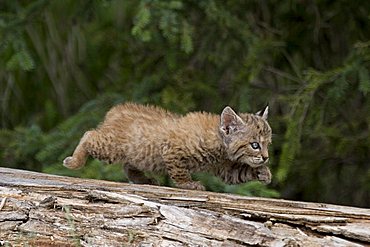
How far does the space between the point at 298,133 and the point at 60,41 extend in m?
3.98

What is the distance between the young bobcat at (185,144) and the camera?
19.6ft

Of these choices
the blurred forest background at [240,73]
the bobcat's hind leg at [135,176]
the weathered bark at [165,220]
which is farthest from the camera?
the blurred forest background at [240,73]

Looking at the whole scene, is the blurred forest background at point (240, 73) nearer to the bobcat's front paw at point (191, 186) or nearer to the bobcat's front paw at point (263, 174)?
the bobcat's front paw at point (263, 174)

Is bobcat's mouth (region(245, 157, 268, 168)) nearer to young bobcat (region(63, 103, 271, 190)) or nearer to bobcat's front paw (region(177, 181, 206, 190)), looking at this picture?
young bobcat (region(63, 103, 271, 190))

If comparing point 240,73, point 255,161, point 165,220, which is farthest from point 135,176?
point 240,73

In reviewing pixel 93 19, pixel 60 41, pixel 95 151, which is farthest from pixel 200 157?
pixel 60 41

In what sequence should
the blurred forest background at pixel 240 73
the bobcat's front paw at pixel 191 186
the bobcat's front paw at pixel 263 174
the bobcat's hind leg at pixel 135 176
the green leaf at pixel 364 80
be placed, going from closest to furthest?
the bobcat's front paw at pixel 191 186, the bobcat's front paw at pixel 263 174, the bobcat's hind leg at pixel 135 176, the green leaf at pixel 364 80, the blurred forest background at pixel 240 73

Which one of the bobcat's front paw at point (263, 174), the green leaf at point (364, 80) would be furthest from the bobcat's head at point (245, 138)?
the green leaf at point (364, 80)

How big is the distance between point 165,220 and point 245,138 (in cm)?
124

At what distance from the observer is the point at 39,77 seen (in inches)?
412

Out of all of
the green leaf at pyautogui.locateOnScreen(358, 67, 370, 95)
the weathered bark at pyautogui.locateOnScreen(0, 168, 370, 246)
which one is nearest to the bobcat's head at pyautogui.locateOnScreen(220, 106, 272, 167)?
the weathered bark at pyautogui.locateOnScreen(0, 168, 370, 246)

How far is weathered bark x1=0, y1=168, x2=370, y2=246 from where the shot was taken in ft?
15.7

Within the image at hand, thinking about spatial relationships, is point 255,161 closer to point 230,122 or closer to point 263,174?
point 263,174

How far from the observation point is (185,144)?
19.7ft
